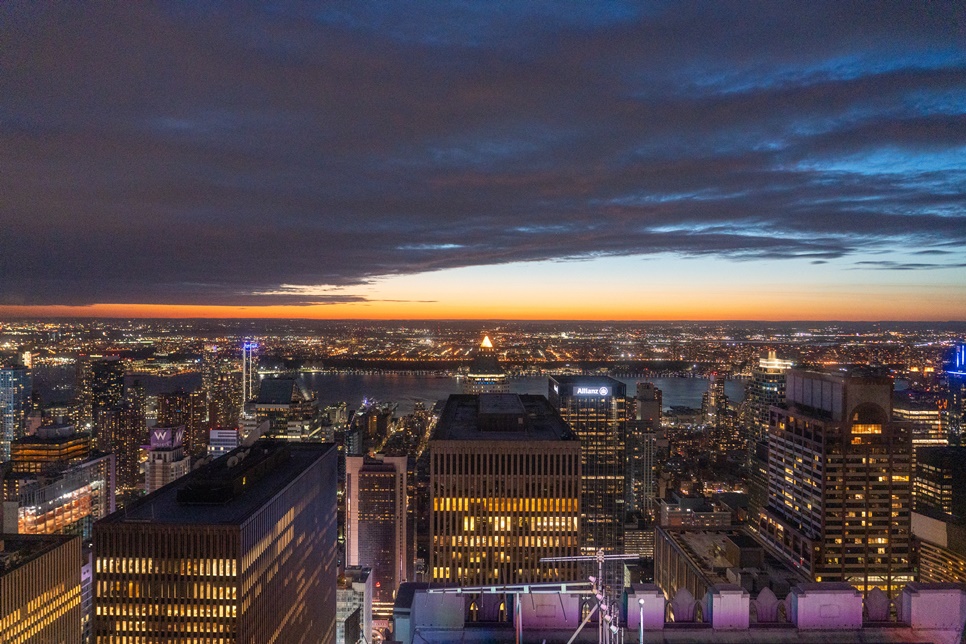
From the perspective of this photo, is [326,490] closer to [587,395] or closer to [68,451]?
[587,395]

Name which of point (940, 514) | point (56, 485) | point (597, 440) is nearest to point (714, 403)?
point (597, 440)

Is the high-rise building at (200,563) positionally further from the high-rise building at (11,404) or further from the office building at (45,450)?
the high-rise building at (11,404)

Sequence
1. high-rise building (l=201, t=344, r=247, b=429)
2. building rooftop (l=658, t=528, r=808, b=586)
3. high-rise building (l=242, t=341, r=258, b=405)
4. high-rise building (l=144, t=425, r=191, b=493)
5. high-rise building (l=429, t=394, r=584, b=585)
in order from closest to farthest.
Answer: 1. building rooftop (l=658, t=528, r=808, b=586)
2. high-rise building (l=429, t=394, r=584, b=585)
3. high-rise building (l=144, t=425, r=191, b=493)
4. high-rise building (l=201, t=344, r=247, b=429)
5. high-rise building (l=242, t=341, r=258, b=405)

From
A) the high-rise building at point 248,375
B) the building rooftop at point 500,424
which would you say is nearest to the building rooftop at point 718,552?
the building rooftop at point 500,424

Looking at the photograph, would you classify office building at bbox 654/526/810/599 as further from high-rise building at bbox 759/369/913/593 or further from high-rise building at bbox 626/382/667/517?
high-rise building at bbox 626/382/667/517

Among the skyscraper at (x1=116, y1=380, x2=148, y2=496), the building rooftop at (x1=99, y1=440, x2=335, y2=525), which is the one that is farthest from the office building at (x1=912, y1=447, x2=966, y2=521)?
the skyscraper at (x1=116, y1=380, x2=148, y2=496)

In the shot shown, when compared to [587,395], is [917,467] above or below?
below

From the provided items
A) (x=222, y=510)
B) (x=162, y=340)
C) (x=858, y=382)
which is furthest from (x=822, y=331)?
(x=162, y=340)
